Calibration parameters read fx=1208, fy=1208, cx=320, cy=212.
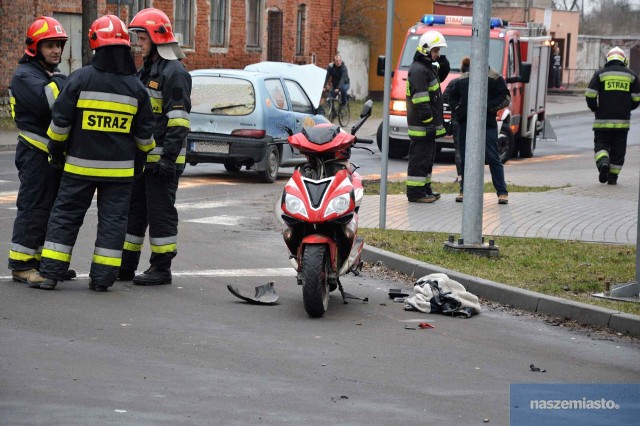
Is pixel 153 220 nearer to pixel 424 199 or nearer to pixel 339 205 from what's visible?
pixel 339 205

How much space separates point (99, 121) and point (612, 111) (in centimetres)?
1081

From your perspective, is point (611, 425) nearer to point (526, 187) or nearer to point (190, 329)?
point (190, 329)

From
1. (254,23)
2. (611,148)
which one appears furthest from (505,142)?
(254,23)

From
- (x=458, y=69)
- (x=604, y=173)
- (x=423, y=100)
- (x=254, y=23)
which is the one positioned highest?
(x=254, y=23)

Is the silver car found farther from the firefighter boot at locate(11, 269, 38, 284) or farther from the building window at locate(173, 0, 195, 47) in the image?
the building window at locate(173, 0, 195, 47)

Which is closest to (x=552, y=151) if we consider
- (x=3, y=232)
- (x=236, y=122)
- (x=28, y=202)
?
(x=236, y=122)

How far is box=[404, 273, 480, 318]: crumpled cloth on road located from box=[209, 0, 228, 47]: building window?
1198 inches

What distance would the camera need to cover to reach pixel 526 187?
17.7 meters

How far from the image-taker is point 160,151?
30.7ft

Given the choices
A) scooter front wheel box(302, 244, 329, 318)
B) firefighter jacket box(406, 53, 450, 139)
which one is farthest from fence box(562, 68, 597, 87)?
scooter front wheel box(302, 244, 329, 318)

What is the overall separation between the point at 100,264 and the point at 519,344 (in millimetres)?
3151

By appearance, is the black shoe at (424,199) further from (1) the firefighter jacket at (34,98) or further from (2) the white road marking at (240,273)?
(1) the firefighter jacket at (34,98)

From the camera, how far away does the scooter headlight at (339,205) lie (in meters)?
8.51

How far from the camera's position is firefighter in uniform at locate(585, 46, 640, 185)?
1783 cm
